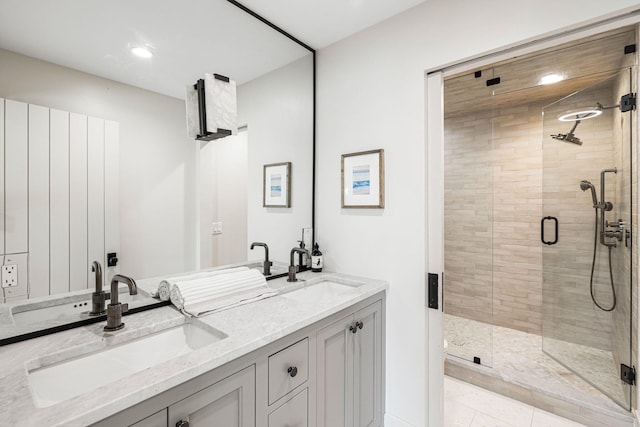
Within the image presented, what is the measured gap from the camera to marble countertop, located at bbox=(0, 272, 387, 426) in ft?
2.17

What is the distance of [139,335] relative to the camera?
3.59ft

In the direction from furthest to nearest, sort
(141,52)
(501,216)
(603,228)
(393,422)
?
1. (501,216)
2. (603,228)
3. (393,422)
4. (141,52)

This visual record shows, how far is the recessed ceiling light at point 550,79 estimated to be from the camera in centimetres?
242

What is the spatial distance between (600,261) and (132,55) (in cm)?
333

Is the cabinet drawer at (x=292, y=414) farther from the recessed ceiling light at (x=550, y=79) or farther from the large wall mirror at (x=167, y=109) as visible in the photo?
the recessed ceiling light at (x=550, y=79)

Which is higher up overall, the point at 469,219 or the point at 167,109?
the point at 167,109

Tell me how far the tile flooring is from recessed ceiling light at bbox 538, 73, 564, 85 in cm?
255

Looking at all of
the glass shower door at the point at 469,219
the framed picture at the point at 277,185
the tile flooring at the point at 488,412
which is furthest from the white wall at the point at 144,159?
the glass shower door at the point at 469,219

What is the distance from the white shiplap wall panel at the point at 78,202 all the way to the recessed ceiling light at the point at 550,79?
3.22 metres

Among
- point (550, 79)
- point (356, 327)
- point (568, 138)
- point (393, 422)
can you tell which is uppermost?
point (550, 79)

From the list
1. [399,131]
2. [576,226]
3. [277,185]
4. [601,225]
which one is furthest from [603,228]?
[277,185]

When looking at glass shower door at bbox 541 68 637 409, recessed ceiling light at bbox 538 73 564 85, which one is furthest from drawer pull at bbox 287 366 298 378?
recessed ceiling light at bbox 538 73 564 85

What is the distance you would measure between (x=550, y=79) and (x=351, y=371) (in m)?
2.83

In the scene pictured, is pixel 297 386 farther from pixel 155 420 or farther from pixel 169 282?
pixel 169 282
